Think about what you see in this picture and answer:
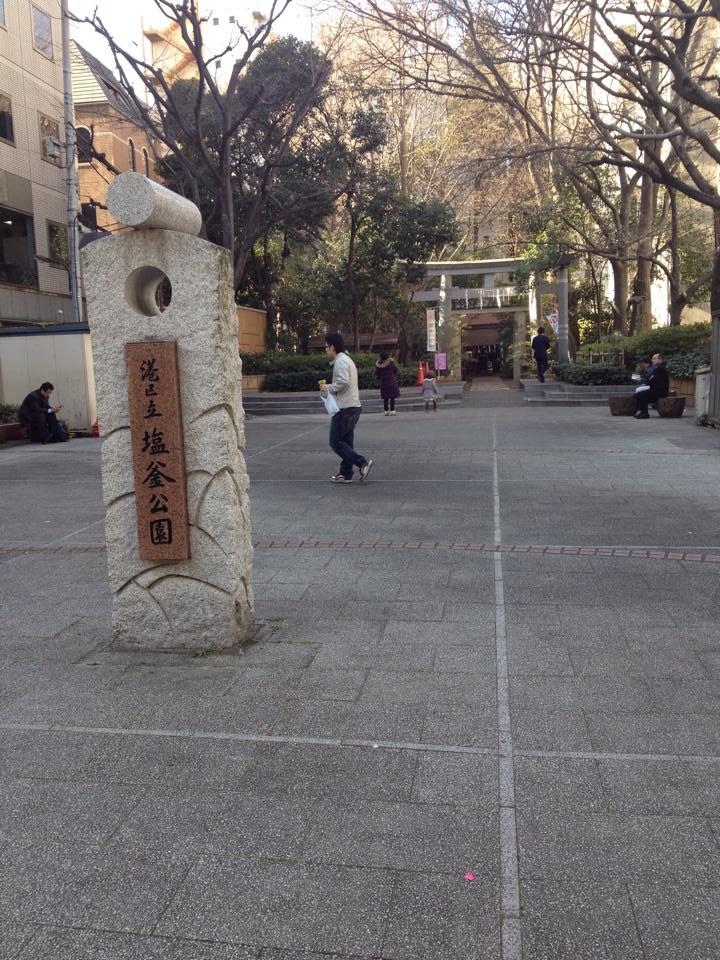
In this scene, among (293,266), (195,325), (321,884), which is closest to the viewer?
(321,884)

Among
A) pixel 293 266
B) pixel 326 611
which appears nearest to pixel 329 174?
pixel 293 266

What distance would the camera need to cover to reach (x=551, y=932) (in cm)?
240

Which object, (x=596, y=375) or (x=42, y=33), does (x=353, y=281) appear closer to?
(x=596, y=375)

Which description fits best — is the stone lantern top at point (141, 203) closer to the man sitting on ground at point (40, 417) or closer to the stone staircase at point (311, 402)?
the man sitting on ground at point (40, 417)

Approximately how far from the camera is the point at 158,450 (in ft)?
14.6

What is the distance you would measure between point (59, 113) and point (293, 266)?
10.4 meters

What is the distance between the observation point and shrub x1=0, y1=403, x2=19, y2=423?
639 inches

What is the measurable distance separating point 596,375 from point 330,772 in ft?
71.5

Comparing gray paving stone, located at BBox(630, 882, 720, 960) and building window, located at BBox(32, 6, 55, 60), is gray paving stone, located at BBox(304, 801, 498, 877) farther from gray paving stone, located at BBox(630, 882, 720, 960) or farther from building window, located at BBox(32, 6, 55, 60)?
building window, located at BBox(32, 6, 55, 60)

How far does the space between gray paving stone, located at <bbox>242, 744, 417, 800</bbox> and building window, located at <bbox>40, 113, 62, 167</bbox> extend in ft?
85.3

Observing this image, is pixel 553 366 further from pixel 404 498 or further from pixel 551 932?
pixel 551 932

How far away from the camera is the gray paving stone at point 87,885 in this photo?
250 centimetres

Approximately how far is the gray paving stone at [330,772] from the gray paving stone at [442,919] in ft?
1.69

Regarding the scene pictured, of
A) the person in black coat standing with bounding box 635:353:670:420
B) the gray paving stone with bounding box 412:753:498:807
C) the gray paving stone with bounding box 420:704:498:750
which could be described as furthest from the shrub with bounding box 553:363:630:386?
the gray paving stone with bounding box 412:753:498:807
